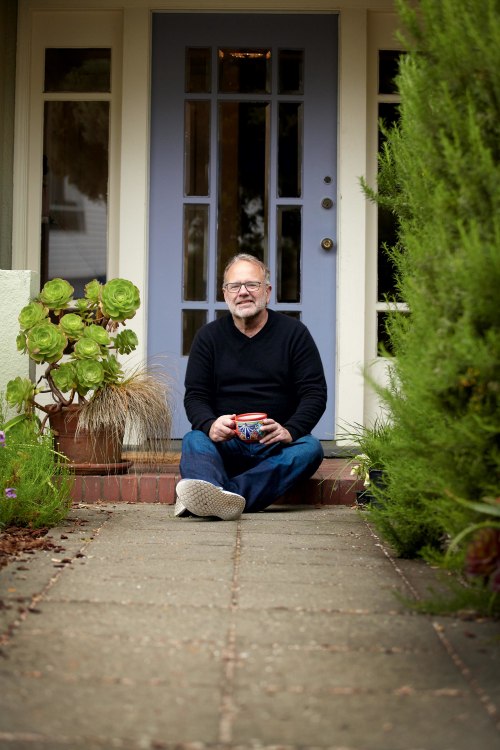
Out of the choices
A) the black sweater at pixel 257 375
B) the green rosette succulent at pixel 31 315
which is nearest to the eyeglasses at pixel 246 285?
the black sweater at pixel 257 375

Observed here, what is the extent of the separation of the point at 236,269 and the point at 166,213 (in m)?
1.34

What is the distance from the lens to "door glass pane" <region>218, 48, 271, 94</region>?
5.52 m

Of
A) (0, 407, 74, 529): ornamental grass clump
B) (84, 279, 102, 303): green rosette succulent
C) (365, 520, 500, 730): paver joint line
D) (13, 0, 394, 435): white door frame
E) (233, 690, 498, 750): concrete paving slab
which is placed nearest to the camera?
(233, 690, 498, 750): concrete paving slab

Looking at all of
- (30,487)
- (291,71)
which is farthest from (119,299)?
(291,71)

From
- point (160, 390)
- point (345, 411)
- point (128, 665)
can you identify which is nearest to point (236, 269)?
point (160, 390)

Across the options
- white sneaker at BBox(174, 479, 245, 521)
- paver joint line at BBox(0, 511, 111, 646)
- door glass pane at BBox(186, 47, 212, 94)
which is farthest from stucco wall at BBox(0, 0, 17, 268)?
paver joint line at BBox(0, 511, 111, 646)

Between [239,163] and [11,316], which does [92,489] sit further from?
[239,163]

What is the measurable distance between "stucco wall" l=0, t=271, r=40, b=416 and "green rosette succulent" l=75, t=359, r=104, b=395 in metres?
0.52

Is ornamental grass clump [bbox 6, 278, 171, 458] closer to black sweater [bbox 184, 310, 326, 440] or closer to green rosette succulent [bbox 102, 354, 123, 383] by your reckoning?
green rosette succulent [bbox 102, 354, 123, 383]

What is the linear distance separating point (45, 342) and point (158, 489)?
0.80m

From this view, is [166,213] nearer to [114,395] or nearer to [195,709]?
[114,395]

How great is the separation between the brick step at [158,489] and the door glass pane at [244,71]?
2.24m

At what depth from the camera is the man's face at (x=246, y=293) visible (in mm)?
4258

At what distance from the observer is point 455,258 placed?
2324mm
